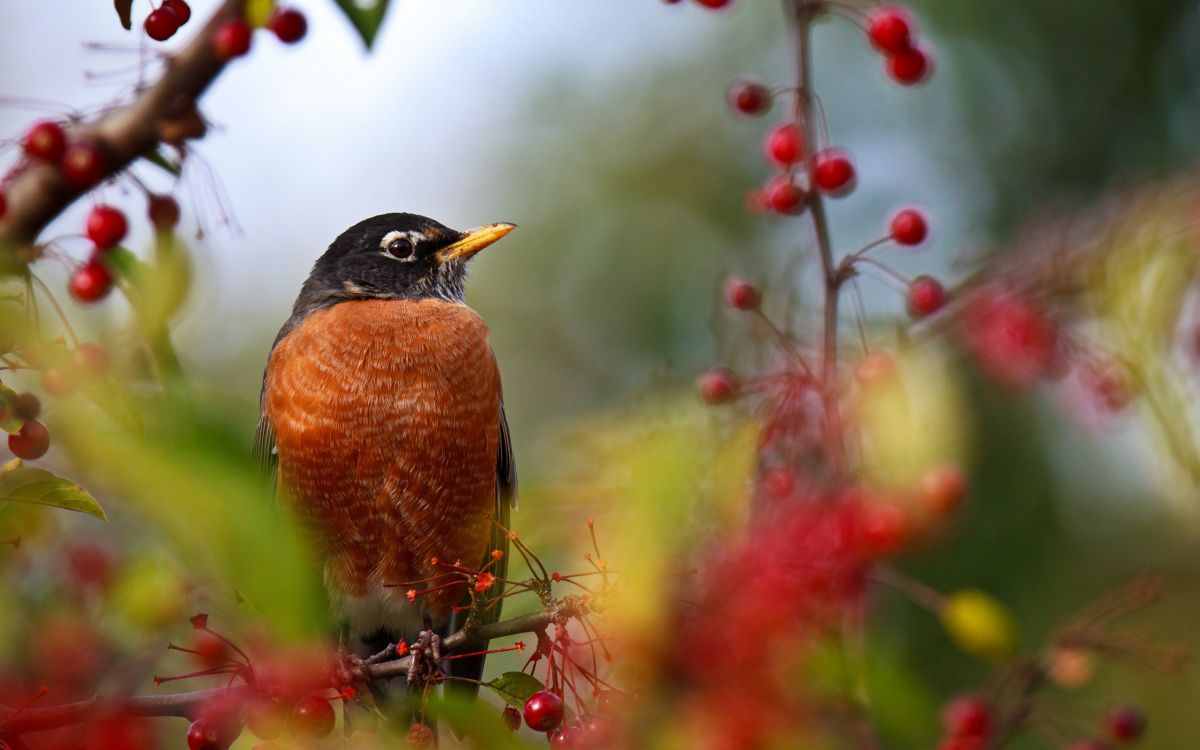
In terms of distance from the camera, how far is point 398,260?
5.00m

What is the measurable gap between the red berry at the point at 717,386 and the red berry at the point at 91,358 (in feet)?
3.97

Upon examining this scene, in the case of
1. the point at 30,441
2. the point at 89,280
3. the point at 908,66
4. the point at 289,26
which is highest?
the point at 908,66

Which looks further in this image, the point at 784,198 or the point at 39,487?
the point at 784,198

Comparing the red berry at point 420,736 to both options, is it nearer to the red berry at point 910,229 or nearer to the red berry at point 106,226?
the red berry at point 106,226

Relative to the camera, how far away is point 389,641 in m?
4.48

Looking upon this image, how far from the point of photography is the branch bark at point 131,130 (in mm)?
2268

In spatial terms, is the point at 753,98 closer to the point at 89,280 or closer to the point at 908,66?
the point at 908,66

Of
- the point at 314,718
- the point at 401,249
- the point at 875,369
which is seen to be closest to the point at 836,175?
the point at 875,369

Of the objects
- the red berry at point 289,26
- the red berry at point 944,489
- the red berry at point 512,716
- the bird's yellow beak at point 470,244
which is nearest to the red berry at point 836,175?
the red berry at point 944,489

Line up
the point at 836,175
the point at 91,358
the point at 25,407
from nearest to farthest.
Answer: the point at 91,358
the point at 25,407
the point at 836,175

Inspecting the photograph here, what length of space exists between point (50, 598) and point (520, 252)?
9.05 metres

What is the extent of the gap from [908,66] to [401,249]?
2.42m

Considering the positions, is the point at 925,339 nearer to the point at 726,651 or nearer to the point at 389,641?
the point at 726,651

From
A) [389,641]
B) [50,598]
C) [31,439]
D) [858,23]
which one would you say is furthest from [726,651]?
[389,641]
